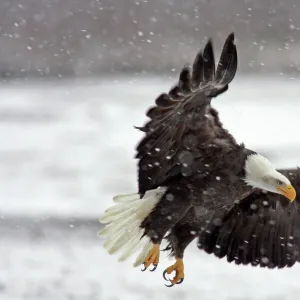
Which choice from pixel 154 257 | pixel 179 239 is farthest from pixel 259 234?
pixel 154 257

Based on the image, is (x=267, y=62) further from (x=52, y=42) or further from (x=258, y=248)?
(x=258, y=248)

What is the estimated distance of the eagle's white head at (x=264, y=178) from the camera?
330 cm

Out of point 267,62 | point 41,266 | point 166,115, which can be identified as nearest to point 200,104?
point 166,115

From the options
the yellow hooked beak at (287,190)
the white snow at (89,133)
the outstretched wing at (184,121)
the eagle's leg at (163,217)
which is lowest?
the white snow at (89,133)

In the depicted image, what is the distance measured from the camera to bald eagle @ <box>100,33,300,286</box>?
3.11 m

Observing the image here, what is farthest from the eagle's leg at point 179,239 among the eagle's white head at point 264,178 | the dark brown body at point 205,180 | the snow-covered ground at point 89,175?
the eagle's white head at point 264,178

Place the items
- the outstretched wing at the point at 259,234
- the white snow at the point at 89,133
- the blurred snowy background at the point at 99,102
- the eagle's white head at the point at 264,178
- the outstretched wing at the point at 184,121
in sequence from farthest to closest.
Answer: the white snow at the point at 89,133
the blurred snowy background at the point at 99,102
the outstretched wing at the point at 259,234
the eagle's white head at the point at 264,178
the outstretched wing at the point at 184,121

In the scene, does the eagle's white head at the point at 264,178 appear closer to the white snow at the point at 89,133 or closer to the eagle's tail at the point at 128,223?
the eagle's tail at the point at 128,223

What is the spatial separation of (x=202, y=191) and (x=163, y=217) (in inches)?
10.8

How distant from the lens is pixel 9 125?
7.18 metres

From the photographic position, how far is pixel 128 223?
12.3ft

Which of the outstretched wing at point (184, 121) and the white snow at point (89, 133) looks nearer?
the outstretched wing at point (184, 121)

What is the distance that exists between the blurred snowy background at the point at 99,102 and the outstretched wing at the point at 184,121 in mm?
1003

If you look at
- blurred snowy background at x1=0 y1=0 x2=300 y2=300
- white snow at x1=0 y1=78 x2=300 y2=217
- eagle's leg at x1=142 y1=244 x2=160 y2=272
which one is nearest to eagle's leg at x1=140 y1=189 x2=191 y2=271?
eagle's leg at x1=142 y1=244 x2=160 y2=272
